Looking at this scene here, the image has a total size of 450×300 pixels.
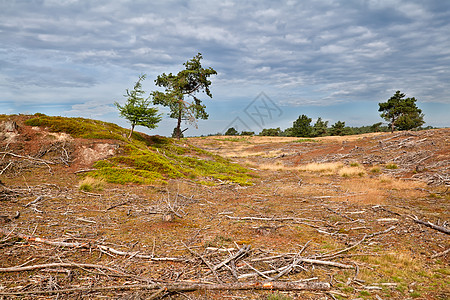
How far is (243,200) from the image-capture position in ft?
34.3

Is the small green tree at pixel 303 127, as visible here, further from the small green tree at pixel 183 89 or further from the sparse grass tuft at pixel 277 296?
the sparse grass tuft at pixel 277 296

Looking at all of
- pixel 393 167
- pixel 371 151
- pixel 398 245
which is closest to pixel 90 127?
pixel 398 245

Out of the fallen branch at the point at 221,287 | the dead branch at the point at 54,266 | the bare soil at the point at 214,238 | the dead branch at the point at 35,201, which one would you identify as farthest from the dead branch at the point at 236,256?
the dead branch at the point at 35,201

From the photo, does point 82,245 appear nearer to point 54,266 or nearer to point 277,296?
point 54,266

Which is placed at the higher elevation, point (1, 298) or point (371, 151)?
point (371, 151)

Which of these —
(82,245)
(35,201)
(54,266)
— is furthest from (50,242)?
(35,201)

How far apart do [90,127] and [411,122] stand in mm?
66456

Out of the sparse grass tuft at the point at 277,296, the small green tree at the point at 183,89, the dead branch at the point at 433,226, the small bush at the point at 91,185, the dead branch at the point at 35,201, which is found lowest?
the sparse grass tuft at the point at 277,296

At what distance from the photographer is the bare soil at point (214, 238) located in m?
4.04

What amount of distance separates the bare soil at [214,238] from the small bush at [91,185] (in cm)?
30

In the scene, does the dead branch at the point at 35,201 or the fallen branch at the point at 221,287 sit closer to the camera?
the fallen branch at the point at 221,287

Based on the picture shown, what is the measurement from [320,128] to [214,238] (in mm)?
89953

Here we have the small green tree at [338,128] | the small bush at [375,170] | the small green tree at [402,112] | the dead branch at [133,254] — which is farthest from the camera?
the small green tree at [338,128]

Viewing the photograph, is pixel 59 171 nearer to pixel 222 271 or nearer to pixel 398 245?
pixel 222 271
